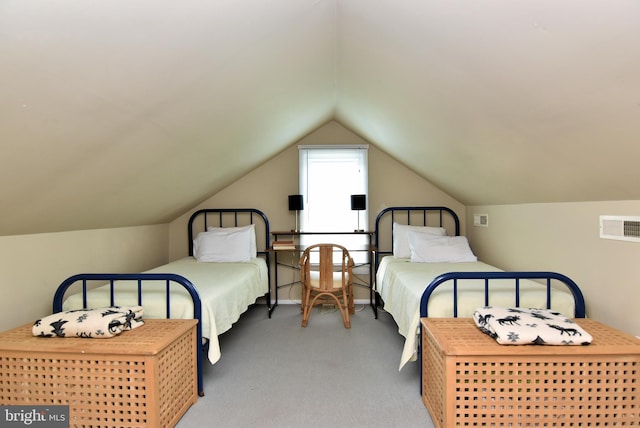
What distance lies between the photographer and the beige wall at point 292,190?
4.07 m

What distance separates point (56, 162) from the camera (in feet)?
5.53

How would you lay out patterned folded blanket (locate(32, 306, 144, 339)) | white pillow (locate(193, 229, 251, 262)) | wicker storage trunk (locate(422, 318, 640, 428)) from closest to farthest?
wicker storage trunk (locate(422, 318, 640, 428)) < patterned folded blanket (locate(32, 306, 144, 339)) < white pillow (locate(193, 229, 251, 262))

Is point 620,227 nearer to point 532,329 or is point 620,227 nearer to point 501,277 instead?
point 501,277

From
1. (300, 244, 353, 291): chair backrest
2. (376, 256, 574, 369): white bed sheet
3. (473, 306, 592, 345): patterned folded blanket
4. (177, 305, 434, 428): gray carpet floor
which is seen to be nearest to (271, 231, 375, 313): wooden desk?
(300, 244, 353, 291): chair backrest

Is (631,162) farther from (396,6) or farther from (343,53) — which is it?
(343,53)

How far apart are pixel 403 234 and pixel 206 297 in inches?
87.7

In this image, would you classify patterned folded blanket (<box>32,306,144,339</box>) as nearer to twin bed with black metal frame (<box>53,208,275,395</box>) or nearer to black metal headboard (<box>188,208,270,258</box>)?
twin bed with black metal frame (<box>53,208,275,395</box>)

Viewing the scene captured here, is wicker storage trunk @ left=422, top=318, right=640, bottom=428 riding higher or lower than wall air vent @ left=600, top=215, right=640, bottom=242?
lower

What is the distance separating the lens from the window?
4.06 m

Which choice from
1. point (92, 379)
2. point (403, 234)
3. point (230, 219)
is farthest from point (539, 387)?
point (230, 219)

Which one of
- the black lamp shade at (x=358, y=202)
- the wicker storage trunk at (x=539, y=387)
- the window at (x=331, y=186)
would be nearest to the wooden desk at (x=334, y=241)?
the window at (x=331, y=186)

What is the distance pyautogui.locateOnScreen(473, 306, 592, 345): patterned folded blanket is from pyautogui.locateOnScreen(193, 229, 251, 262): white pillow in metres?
2.49

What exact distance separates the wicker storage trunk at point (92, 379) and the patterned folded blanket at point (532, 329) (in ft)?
5.30

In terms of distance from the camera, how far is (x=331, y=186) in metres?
4.08
